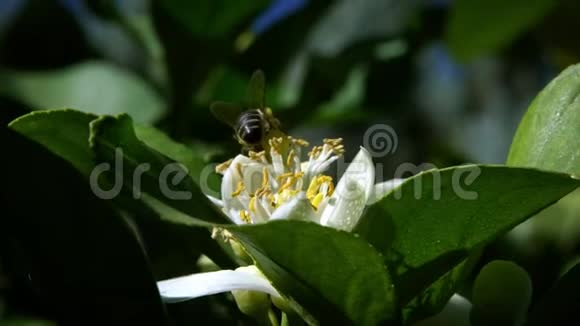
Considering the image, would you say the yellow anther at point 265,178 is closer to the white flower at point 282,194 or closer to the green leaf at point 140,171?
the white flower at point 282,194

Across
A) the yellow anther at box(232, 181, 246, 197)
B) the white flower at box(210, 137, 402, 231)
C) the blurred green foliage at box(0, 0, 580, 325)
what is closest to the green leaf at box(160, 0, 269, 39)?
the blurred green foliage at box(0, 0, 580, 325)

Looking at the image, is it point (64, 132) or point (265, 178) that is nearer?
point (64, 132)

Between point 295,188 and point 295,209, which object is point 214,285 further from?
point 295,188

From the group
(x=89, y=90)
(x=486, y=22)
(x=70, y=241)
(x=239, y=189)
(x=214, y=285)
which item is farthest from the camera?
(x=486, y=22)

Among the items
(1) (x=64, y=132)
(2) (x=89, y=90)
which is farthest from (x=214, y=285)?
(2) (x=89, y=90)

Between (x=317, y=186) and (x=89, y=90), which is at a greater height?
(x=89, y=90)

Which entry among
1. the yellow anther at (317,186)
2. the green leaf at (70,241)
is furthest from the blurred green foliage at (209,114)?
the yellow anther at (317,186)
